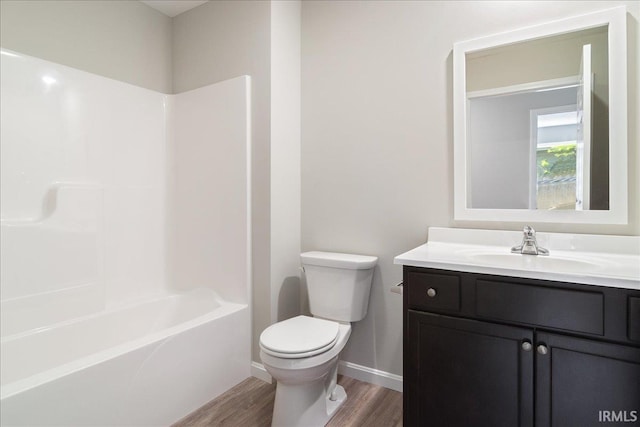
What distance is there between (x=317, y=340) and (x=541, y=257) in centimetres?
106

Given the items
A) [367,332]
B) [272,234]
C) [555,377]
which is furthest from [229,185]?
[555,377]

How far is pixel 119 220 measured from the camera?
89.4 inches

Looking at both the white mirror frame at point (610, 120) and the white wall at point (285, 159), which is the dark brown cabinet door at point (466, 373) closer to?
the white mirror frame at point (610, 120)

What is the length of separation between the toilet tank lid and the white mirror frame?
0.54 m

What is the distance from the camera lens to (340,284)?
76.6 inches

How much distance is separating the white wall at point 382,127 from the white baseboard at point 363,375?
0.04m

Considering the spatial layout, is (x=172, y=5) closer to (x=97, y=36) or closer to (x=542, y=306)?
(x=97, y=36)

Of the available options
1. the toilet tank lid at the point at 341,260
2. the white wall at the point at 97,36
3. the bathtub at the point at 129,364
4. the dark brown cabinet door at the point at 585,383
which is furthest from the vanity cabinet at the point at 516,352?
the white wall at the point at 97,36

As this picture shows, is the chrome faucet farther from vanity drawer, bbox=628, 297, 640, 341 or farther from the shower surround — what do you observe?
the shower surround

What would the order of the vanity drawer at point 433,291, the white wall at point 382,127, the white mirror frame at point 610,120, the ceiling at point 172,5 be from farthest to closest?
the ceiling at point 172,5 → the white wall at point 382,127 → the white mirror frame at point 610,120 → the vanity drawer at point 433,291

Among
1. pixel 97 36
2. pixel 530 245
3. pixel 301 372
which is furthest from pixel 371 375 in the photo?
pixel 97 36

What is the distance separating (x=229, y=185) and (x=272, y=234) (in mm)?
456

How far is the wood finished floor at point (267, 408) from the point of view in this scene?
1.73 metres

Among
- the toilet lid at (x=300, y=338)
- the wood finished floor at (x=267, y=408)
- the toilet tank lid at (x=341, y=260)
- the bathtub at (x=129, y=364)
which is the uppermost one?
the toilet tank lid at (x=341, y=260)
